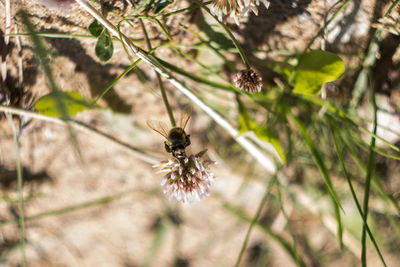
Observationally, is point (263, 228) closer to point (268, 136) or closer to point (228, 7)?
point (268, 136)

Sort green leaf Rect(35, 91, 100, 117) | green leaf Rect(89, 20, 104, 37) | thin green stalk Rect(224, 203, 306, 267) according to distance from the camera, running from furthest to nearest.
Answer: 1. thin green stalk Rect(224, 203, 306, 267)
2. green leaf Rect(35, 91, 100, 117)
3. green leaf Rect(89, 20, 104, 37)

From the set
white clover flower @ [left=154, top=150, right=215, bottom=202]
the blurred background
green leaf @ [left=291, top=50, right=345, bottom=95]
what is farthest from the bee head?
green leaf @ [left=291, top=50, right=345, bottom=95]

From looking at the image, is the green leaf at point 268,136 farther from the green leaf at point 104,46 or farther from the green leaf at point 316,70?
the green leaf at point 104,46

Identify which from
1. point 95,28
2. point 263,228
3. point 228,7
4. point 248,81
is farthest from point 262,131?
point 263,228

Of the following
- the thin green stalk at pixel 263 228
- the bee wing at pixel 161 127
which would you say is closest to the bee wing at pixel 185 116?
the bee wing at pixel 161 127

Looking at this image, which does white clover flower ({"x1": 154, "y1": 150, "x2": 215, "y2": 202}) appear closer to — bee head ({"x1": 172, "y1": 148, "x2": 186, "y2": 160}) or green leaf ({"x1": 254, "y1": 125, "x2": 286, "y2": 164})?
bee head ({"x1": 172, "y1": 148, "x2": 186, "y2": 160})
